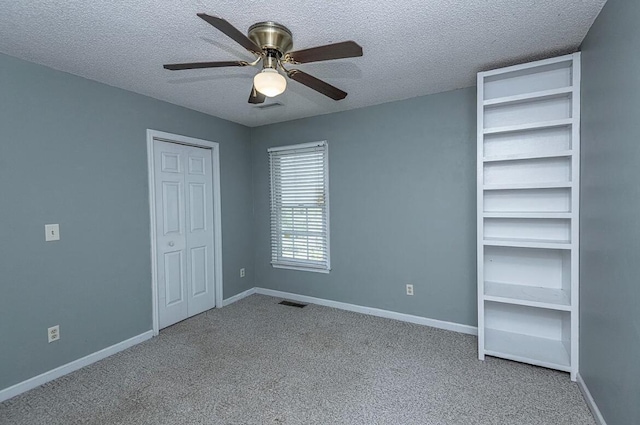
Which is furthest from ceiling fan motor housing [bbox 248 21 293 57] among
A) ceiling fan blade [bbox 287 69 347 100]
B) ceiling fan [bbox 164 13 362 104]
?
ceiling fan blade [bbox 287 69 347 100]

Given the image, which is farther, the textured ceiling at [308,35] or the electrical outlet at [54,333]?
the electrical outlet at [54,333]

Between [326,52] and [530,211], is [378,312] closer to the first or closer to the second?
[530,211]

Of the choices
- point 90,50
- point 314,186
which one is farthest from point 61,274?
point 314,186

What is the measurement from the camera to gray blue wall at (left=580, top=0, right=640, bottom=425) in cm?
145

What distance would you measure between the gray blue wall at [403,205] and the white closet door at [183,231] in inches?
49.3

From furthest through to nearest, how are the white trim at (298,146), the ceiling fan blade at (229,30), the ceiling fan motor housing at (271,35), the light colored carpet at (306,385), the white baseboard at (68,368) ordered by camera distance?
the white trim at (298,146)
the white baseboard at (68,368)
the light colored carpet at (306,385)
the ceiling fan motor housing at (271,35)
the ceiling fan blade at (229,30)

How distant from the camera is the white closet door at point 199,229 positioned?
3.62m

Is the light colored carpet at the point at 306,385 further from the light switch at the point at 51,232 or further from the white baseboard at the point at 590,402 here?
the light switch at the point at 51,232

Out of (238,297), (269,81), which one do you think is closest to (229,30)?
(269,81)

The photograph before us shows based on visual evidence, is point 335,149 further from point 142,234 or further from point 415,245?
point 142,234

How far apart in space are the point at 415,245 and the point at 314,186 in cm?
147

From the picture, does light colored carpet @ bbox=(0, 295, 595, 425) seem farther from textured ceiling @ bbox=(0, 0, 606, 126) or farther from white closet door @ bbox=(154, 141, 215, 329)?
textured ceiling @ bbox=(0, 0, 606, 126)

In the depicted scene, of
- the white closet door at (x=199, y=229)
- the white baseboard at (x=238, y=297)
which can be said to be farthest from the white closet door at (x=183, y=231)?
the white baseboard at (x=238, y=297)

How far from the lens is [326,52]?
1634mm
